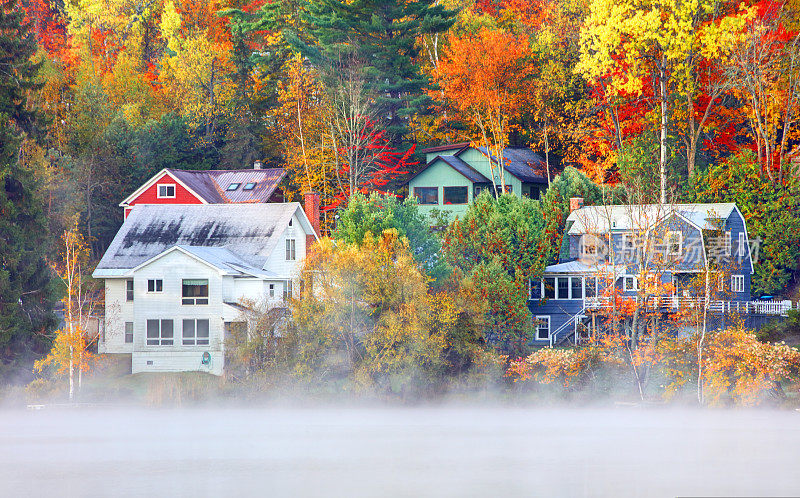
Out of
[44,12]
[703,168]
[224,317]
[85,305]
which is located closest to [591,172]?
[703,168]

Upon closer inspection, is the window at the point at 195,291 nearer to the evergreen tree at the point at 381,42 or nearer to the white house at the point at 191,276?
the white house at the point at 191,276

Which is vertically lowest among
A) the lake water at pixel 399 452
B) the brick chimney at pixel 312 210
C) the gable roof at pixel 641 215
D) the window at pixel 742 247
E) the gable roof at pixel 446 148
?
the lake water at pixel 399 452

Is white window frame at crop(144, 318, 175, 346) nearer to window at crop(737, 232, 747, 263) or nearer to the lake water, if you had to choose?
the lake water

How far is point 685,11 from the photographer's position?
6525 centimetres

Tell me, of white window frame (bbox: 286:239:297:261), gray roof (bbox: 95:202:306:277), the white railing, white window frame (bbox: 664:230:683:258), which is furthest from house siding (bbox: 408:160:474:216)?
white window frame (bbox: 664:230:683:258)

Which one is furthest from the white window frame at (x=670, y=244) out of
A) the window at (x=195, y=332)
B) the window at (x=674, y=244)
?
the window at (x=195, y=332)

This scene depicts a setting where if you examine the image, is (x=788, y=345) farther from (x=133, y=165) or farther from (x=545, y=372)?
(x=133, y=165)

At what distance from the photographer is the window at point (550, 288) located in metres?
64.8

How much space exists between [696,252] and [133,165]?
126 feet

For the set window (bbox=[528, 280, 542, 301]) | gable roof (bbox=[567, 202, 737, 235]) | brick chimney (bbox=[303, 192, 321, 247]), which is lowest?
window (bbox=[528, 280, 542, 301])

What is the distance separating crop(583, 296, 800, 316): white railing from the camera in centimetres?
5750

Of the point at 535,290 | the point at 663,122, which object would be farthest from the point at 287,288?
the point at 663,122

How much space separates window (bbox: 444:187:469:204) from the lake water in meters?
28.6

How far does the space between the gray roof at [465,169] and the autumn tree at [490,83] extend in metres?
1.05
